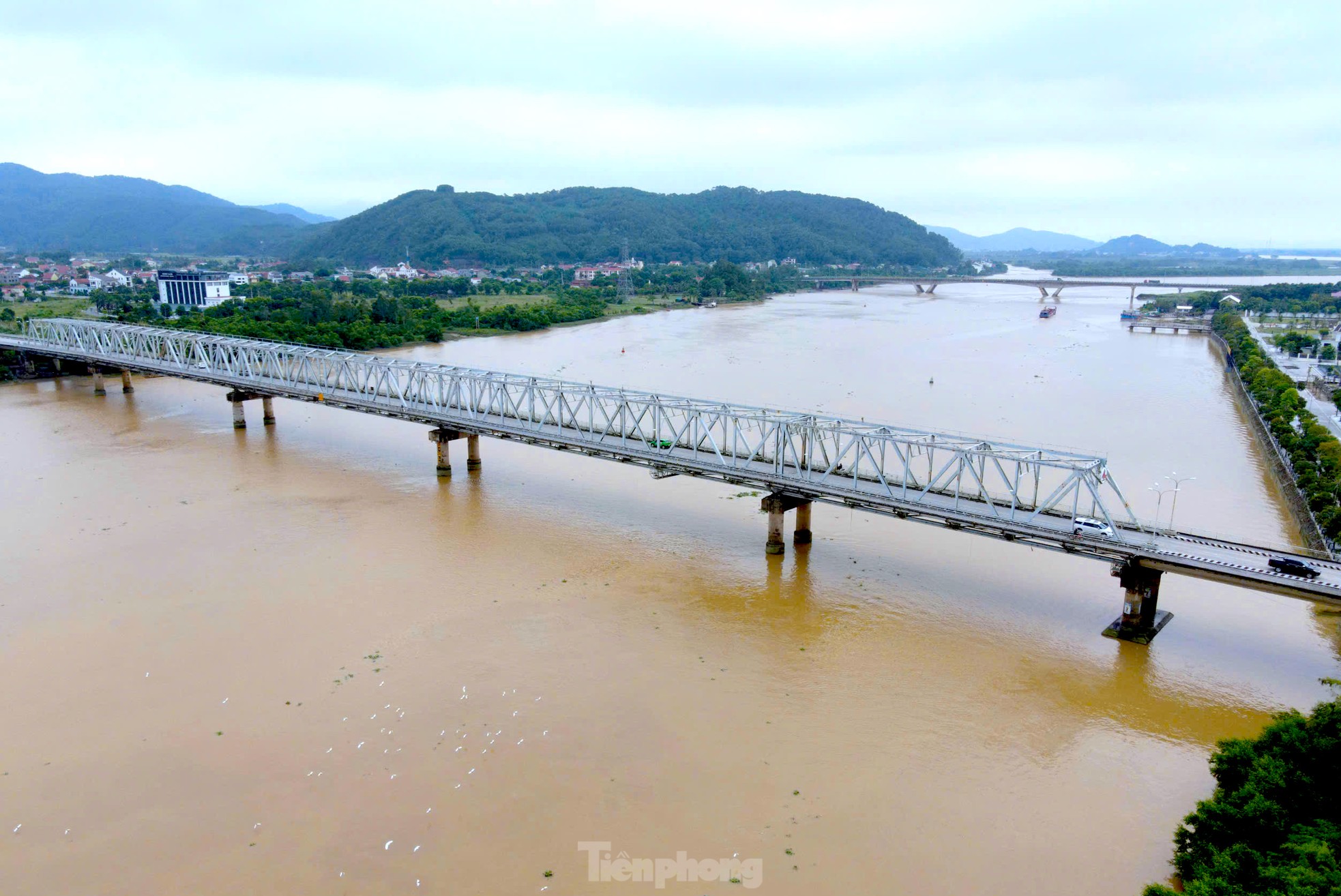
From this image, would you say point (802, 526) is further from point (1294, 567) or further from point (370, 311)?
point (370, 311)

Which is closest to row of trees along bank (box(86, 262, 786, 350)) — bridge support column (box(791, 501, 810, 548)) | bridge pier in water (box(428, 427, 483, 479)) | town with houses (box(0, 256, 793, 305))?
town with houses (box(0, 256, 793, 305))

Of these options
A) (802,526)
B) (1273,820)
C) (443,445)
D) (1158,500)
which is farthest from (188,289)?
(1273,820)

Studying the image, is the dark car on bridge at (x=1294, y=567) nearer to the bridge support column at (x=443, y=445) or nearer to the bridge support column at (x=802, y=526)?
the bridge support column at (x=802, y=526)

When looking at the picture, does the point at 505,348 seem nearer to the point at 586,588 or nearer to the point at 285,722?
the point at 586,588


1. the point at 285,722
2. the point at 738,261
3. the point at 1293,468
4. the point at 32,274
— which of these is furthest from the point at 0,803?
the point at 738,261

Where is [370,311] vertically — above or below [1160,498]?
above

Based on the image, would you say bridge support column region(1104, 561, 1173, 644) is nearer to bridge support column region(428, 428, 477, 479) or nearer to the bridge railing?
the bridge railing
